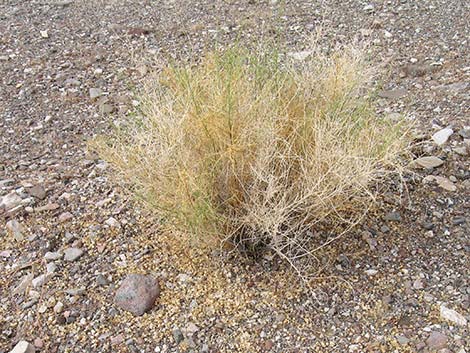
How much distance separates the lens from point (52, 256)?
226 centimetres

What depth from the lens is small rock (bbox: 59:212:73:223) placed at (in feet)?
8.00

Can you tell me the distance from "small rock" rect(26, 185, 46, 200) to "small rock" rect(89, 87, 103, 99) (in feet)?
2.89

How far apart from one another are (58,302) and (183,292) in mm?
417

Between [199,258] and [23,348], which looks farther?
[199,258]

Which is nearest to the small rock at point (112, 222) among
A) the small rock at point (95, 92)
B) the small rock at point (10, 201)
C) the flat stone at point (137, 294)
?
the flat stone at point (137, 294)

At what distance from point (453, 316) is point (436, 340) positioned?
111 mm

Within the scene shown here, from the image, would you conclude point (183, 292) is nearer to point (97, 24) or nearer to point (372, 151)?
point (372, 151)

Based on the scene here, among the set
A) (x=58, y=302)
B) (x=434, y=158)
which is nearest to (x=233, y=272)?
(x=58, y=302)

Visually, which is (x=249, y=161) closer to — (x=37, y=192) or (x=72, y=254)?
(x=72, y=254)

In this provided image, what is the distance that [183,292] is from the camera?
2096 mm

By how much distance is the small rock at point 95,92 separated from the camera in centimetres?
340

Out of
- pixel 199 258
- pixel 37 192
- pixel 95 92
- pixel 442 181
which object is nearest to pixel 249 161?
pixel 199 258

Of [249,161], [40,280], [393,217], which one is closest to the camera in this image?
[249,161]

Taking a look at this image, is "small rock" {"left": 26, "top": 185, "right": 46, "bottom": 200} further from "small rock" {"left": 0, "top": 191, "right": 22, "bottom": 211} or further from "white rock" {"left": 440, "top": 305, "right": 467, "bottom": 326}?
"white rock" {"left": 440, "top": 305, "right": 467, "bottom": 326}
